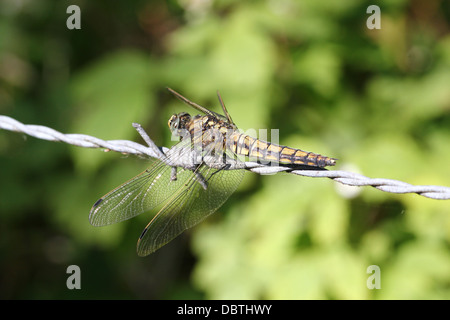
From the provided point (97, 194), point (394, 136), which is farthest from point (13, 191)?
point (394, 136)

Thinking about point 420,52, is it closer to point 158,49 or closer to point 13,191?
point 158,49

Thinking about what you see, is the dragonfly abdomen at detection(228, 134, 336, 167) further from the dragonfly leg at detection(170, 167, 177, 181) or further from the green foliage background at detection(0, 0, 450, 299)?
the green foliage background at detection(0, 0, 450, 299)

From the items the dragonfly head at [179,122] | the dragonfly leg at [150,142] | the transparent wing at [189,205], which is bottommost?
the transparent wing at [189,205]

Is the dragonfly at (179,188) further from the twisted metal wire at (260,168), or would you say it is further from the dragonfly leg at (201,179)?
the twisted metal wire at (260,168)

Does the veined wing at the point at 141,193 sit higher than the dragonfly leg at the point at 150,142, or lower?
lower

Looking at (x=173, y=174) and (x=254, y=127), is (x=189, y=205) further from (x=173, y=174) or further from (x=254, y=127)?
(x=254, y=127)

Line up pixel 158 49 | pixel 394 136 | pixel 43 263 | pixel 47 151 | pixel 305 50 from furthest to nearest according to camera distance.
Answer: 1. pixel 43 263
2. pixel 158 49
3. pixel 47 151
4. pixel 305 50
5. pixel 394 136

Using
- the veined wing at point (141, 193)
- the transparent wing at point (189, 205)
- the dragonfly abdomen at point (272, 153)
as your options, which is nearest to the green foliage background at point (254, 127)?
the dragonfly abdomen at point (272, 153)

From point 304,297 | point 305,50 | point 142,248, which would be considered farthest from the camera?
point 305,50
